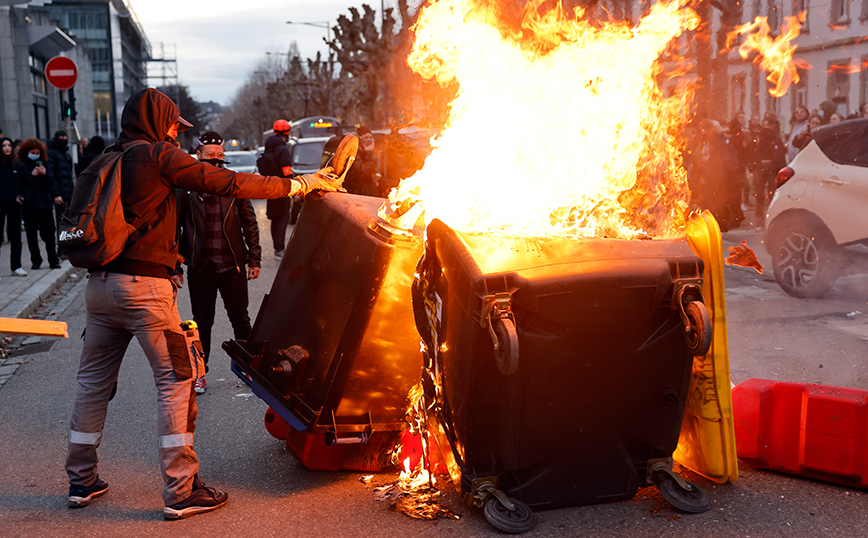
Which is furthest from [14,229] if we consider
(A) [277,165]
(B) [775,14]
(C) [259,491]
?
(B) [775,14]

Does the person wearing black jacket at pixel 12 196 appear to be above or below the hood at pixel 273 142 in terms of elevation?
below

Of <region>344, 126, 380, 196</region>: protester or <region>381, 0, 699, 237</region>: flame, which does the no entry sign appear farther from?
<region>381, 0, 699, 237</region>: flame

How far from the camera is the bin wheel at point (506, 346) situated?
3072mm

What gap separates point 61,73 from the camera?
14227 mm

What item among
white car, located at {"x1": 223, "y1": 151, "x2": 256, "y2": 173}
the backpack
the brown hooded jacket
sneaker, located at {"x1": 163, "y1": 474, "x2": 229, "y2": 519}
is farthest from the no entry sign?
white car, located at {"x1": 223, "y1": 151, "x2": 256, "y2": 173}

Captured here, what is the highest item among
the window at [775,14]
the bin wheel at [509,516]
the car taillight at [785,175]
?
the window at [775,14]

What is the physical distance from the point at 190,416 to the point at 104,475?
825mm

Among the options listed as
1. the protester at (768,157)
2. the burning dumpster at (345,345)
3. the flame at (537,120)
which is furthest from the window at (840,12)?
the burning dumpster at (345,345)

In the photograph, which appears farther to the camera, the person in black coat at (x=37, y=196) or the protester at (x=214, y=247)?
the person in black coat at (x=37, y=196)

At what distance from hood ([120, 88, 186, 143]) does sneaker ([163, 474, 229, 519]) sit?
160cm

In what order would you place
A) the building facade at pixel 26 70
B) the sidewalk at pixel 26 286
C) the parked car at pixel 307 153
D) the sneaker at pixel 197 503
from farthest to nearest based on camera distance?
the building facade at pixel 26 70, the parked car at pixel 307 153, the sidewalk at pixel 26 286, the sneaker at pixel 197 503

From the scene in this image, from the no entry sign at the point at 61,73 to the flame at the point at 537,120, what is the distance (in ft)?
36.9

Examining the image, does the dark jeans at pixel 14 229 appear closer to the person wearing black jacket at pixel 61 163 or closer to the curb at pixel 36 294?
the curb at pixel 36 294

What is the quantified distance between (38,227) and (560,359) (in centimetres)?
987
